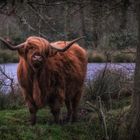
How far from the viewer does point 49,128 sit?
9719mm

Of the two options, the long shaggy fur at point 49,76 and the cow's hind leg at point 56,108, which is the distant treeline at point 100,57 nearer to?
the long shaggy fur at point 49,76

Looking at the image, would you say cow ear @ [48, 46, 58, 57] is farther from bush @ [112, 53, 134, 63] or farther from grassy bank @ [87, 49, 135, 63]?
bush @ [112, 53, 134, 63]

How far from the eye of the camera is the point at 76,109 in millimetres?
10789

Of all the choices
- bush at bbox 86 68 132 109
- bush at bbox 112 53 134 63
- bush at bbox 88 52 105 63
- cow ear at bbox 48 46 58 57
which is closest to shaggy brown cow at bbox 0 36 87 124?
cow ear at bbox 48 46 58 57

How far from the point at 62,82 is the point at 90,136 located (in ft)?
3.55

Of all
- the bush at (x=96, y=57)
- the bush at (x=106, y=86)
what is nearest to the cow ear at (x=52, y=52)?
the bush at (x=106, y=86)

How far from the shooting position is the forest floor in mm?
9508

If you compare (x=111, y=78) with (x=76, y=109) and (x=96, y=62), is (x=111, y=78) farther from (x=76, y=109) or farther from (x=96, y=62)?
(x=96, y=62)

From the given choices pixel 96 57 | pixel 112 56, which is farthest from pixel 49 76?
pixel 96 57

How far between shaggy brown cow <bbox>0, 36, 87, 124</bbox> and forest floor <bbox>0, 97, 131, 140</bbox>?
0.98 ft

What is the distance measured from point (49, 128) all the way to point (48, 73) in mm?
944

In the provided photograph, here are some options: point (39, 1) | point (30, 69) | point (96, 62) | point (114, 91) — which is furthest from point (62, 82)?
point (96, 62)

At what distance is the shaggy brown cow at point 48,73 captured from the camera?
30.7ft

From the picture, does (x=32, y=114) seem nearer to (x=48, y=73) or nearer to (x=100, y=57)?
(x=48, y=73)
